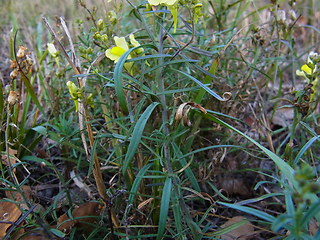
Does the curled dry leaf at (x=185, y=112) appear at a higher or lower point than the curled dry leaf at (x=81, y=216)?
higher

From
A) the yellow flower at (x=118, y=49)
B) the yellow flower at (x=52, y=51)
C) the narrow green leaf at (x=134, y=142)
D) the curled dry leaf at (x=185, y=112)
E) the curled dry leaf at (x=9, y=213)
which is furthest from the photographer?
the yellow flower at (x=52, y=51)

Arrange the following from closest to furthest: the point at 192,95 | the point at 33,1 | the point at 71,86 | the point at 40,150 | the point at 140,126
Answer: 1. the point at 140,126
2. the point at 71,86
3. the point at 192,95
4. the point at 40,150
5. the point at 33,1

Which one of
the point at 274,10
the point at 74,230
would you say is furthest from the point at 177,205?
the point at 274,10

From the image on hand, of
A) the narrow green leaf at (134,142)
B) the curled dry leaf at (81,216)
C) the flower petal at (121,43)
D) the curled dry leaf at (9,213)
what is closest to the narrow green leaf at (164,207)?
the narrow green leaf at (134,142)

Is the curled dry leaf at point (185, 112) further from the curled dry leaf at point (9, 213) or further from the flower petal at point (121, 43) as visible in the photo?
the curled dry leaf at point (9, 213)

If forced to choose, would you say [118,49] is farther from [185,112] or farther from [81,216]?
[81,216]

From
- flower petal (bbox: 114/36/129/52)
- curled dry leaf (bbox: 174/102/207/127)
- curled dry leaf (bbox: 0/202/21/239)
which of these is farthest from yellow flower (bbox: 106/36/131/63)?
curled dry leaf (bbox: 0/202/21/239)

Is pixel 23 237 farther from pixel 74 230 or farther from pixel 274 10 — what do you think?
pixel 274 10

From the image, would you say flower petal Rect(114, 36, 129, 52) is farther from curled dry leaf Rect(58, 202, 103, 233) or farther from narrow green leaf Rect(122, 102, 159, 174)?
curled dry leaf Rect(58, 202, 103, 233)

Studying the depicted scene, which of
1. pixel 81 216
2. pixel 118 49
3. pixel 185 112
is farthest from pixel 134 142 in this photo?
pixel 81 216
